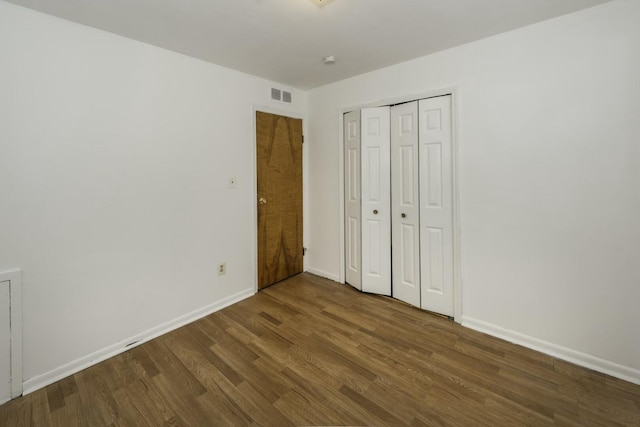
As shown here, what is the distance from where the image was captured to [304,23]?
198 centimetres

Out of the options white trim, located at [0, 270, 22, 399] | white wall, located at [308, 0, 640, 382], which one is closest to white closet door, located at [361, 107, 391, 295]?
white wall, located at [308, 0, 640, 382]

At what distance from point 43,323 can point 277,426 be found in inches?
68.1

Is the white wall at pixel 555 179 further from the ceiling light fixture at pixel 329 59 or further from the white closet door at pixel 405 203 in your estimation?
the ceiling light fixture at pixel 329 59

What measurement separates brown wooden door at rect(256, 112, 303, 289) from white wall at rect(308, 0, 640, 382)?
1.61 m

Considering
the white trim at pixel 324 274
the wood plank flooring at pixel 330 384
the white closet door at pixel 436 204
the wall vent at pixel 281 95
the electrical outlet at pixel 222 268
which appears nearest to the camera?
the wood plank flooring at pixel 330 384

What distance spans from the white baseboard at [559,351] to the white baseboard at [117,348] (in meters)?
2.39

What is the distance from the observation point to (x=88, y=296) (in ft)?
6.59

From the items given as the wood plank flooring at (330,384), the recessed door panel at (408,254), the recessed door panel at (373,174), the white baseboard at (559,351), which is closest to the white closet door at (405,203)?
the recessed door panel at (408,254)

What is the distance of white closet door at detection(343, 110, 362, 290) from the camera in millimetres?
3100

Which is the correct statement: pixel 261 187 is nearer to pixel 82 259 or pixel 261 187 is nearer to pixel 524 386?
pixel 82 259

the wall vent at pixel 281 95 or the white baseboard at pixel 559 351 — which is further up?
the wall vent at pixel 281 95

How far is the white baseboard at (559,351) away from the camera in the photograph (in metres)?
1.81

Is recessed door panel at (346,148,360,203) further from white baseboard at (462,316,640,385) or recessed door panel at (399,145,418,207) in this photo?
white baseboard at (462,316,640,385)

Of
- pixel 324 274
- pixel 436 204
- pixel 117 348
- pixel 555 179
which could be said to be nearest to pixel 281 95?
pixel 436 204
